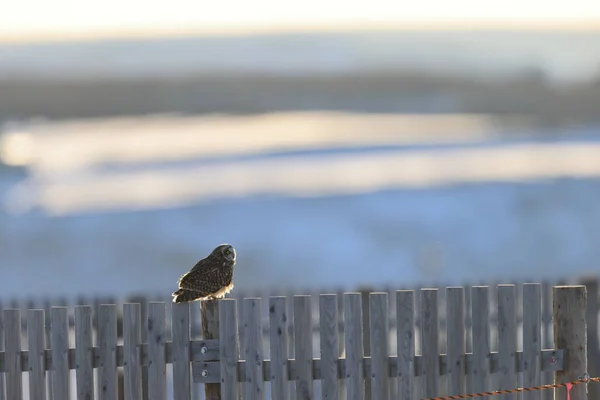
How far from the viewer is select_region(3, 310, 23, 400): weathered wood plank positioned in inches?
342

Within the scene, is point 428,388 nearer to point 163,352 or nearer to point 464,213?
point 163,352

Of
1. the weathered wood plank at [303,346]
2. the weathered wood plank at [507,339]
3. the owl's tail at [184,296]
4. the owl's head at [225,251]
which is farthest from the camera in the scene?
the owl's head at [225,251]

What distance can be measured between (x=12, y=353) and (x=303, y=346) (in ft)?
6.85

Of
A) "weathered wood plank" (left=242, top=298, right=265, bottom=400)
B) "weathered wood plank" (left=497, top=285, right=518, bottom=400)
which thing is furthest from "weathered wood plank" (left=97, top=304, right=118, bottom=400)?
"weathered wood plank" (left=497, top=285, right=518, bottom=400)

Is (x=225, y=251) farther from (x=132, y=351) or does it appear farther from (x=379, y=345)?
(x=379, y=345)

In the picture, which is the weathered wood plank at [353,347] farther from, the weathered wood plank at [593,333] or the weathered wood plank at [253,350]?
the weathered wood plank at [593,333]

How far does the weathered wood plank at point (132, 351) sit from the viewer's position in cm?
849

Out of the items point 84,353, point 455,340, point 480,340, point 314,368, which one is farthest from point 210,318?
point 480,340

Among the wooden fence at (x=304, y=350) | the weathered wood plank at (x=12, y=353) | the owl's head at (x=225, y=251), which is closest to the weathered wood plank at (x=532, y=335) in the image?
the wooden fence at (x=304, y=350)

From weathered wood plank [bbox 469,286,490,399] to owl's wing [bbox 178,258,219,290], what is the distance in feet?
6.31

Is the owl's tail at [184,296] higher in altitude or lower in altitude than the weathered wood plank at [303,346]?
higher

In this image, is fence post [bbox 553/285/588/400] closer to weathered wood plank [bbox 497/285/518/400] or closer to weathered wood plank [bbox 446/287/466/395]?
weathered wood plank [bbox 497/285/518/400]

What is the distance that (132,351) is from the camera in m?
8.56

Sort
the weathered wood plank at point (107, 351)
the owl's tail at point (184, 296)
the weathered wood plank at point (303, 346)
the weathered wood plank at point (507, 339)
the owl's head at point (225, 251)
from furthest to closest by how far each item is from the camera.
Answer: the owl's head at point (225, 251)
the owl's tail at point (184, 296)
the weathered wood plank at point (507, 339)
the weathered wood plank at point (107, 351)
the weathered wood plank at point (303, 346)
